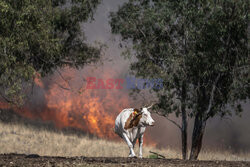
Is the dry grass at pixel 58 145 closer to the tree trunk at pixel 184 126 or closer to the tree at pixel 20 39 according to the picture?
the tree trunk at pixel 184 126

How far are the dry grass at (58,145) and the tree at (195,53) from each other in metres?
4.12

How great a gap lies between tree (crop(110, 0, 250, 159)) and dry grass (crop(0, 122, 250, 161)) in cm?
412

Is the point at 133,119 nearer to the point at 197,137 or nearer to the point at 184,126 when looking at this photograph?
the point at 184,126

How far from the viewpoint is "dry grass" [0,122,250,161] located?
25.8 meters

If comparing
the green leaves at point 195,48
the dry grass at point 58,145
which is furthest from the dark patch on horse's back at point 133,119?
the dry grass at point 58,145

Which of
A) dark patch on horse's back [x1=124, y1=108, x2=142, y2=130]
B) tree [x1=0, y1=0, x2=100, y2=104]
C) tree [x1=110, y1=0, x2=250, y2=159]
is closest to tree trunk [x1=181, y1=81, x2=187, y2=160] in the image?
tree [x1=110, y1=0, x2=250, y2=159]

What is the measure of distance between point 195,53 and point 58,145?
43.8 ft

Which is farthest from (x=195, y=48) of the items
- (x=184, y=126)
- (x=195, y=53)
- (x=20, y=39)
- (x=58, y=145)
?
(x=58, y=145)

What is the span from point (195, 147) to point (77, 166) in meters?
11.0

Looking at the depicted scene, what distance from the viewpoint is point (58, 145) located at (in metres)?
28.7

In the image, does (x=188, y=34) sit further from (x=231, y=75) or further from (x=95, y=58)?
(x=95, y=58)

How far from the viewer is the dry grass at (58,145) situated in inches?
1016

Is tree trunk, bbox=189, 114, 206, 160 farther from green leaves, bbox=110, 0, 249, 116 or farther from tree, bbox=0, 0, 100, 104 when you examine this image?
tree, bbox=0, 0, 100, 104

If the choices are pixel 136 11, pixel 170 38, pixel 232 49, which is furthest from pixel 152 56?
pixel 232 49
